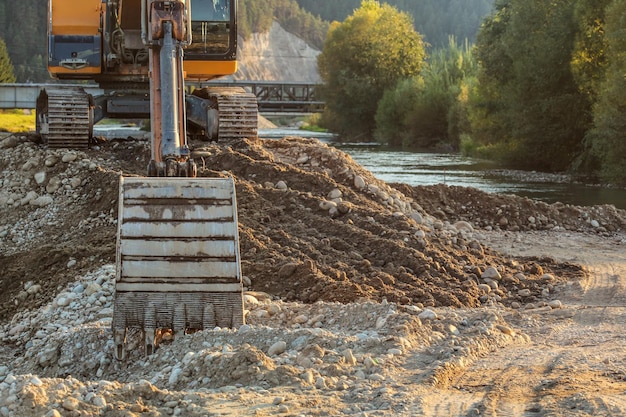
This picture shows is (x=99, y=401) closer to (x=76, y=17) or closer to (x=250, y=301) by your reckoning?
(x=250, y=301)

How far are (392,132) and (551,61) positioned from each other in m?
23.5

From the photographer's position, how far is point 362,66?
63750mm

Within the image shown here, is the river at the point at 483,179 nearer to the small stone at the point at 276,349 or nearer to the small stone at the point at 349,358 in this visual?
the small stone at the point at 276,349

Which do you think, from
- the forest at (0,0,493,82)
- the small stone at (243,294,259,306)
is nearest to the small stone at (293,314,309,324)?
the small stone at (243,294,259,306)

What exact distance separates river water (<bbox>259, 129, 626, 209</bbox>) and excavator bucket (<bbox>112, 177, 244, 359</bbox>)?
52.0 feet

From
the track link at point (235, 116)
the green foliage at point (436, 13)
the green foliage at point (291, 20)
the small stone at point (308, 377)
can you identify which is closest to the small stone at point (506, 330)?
the small stone at point (308, 377)

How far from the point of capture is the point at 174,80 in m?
9.09

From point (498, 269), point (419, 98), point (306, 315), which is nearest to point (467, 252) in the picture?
point (498, 269)

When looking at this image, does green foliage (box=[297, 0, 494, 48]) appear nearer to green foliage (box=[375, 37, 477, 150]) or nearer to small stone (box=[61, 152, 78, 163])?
green foliage (box=[375, 37, 477, 150])

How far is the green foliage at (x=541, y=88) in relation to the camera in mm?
34719

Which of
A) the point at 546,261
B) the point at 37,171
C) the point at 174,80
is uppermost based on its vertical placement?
the point at 174,80

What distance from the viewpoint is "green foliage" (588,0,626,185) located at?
29453 millimetres

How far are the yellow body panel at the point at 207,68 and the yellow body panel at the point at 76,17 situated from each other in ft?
4.76

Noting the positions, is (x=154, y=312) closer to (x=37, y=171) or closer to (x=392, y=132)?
(x=37, y=171)
